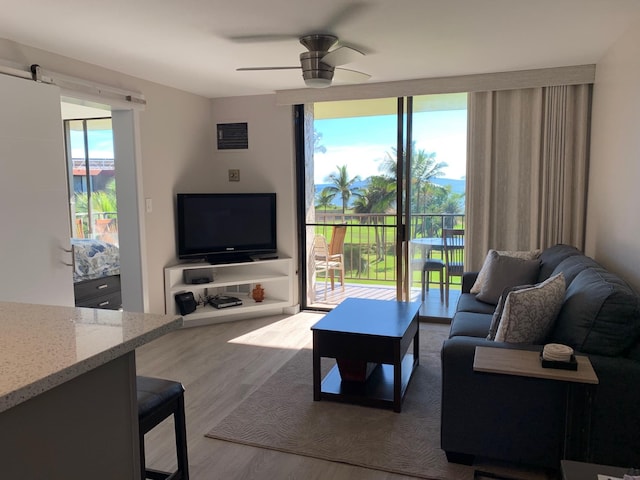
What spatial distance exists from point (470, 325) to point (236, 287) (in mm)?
3037

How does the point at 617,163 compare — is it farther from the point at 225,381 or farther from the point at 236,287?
the point at 236,287

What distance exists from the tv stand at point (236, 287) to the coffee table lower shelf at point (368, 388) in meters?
1.78

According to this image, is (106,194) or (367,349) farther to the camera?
(106,194)

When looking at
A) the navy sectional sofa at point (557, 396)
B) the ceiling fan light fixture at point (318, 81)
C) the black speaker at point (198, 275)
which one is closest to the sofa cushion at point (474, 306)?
the navy sectional sofa at point (557, 396)

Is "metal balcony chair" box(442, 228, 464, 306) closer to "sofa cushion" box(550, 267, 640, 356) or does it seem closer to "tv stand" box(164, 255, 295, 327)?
"tv stand" box(164, 255, 295, 327)

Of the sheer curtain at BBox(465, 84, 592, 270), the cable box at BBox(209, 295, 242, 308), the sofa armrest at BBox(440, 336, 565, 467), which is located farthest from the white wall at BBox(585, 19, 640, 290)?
the cable box at BBox(209, 295, 242, 308)

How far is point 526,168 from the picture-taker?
4.46m

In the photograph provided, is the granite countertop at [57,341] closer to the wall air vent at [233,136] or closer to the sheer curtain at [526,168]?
the sheer curtain at [526,168]

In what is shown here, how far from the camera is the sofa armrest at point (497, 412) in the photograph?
2260 millimetres

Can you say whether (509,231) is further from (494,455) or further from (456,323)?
(494,455)

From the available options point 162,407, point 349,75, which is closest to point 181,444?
point 162,407

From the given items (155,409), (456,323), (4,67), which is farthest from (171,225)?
(155,409)

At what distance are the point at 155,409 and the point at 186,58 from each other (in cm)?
281

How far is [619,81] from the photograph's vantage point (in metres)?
3.30
